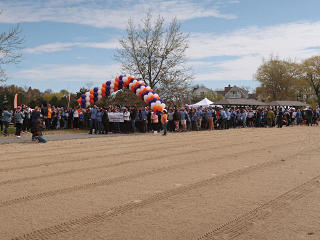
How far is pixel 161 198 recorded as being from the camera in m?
6.45

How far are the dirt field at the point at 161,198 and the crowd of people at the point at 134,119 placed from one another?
11.4 m

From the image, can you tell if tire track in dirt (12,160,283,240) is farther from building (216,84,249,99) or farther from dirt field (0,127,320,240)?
building (216,84,249,99)

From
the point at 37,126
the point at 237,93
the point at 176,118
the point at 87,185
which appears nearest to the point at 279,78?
the point at 237,93

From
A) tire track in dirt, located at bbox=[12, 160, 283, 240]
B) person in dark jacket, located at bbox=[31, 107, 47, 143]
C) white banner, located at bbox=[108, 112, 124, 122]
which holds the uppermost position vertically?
white banner, located at bbox=[108, 112, 124, 122]

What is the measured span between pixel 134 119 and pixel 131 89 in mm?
3222

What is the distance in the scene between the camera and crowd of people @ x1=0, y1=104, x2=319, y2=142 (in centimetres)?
2275

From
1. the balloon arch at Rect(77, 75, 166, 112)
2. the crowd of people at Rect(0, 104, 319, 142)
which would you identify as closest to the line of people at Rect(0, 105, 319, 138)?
the crowd of people at Rect(0, 104, 319, 142)

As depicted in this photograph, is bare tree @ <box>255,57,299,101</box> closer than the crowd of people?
No

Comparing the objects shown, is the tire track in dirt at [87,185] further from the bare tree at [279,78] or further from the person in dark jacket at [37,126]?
the bare tree at [279,78]

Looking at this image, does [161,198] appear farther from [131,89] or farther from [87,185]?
[131,89]

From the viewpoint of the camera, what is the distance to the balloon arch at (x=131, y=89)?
25.1 metres

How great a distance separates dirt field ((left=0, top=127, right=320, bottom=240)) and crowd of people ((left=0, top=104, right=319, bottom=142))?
1138cm

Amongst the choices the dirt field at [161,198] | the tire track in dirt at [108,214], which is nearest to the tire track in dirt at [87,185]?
the dirt field at [161,198]

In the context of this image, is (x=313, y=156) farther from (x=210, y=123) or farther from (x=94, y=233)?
(x=210, y=123)
